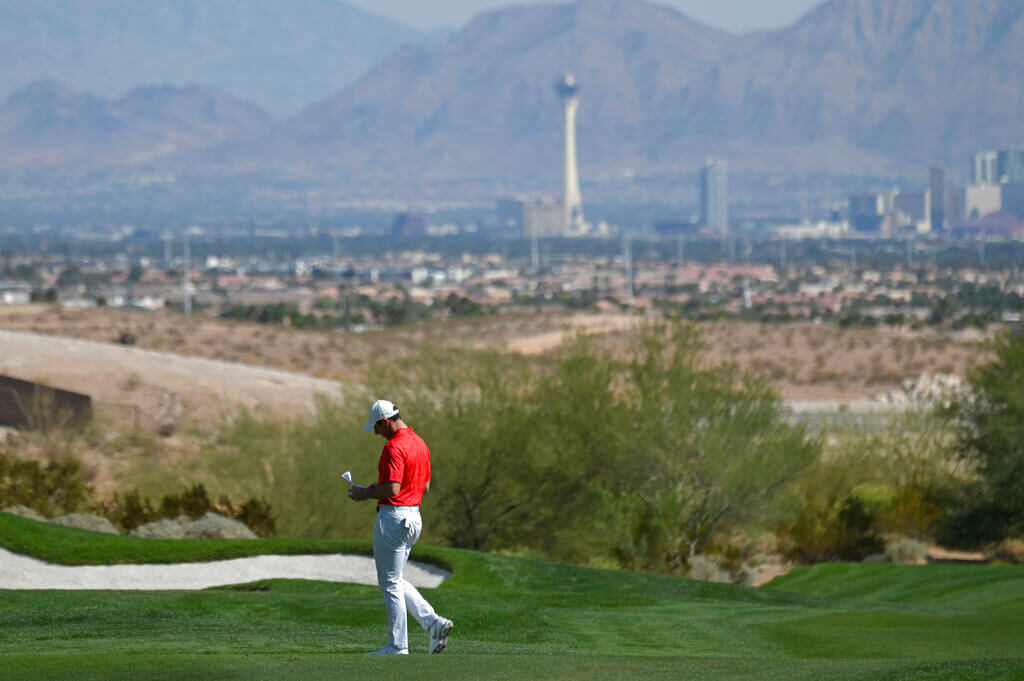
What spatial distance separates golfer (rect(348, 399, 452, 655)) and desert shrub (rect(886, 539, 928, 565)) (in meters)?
18.3

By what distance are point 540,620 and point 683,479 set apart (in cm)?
1062

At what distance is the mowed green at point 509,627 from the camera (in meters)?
10.9

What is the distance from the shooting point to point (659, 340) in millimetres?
26828

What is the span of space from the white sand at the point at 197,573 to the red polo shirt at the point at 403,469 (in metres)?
7.47

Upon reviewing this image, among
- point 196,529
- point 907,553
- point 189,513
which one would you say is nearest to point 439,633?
point 196,529

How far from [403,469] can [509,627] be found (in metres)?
4.18

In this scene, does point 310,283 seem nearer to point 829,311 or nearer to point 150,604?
point 829,311

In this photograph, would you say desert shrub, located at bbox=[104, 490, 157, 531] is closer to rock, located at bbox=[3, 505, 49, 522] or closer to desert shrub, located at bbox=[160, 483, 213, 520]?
desert shrub, located at bbox=[160, 483, 213, 520]

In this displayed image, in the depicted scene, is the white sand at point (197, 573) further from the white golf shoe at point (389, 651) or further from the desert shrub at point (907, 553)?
the desert shrub at point (907, 553)

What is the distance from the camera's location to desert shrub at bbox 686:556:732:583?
24.7 m

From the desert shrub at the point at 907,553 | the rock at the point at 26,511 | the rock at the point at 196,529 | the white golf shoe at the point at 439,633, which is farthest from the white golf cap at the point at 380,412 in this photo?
the desert shrub at the point at 907,553

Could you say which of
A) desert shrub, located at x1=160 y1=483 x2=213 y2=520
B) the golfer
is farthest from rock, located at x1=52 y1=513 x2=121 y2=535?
the golfer

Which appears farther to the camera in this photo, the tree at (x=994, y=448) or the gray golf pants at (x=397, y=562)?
the tree at (x=994, y=448)

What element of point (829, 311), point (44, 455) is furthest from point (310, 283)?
point (44, 455)
